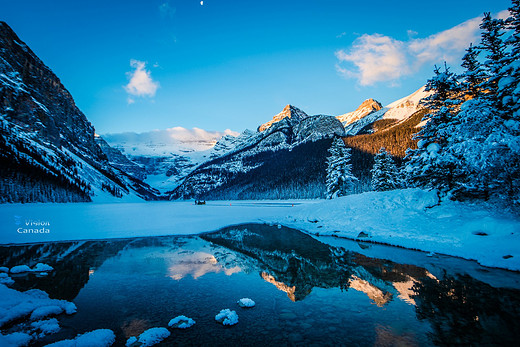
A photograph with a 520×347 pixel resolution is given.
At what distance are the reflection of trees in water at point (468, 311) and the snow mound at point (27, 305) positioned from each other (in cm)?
1076

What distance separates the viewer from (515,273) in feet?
33.1

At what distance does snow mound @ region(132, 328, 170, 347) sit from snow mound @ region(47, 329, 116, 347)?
1.64 ft

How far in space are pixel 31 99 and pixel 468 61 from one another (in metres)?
151

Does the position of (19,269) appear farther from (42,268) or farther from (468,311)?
(468,311)

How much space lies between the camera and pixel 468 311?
6969mm

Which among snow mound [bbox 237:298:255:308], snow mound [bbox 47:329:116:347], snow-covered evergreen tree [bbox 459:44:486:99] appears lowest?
snow mound [bbox 237:298:255:308]

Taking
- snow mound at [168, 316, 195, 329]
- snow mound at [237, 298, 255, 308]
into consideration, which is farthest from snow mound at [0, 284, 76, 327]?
snow mound at [237, 298, 255, 308]

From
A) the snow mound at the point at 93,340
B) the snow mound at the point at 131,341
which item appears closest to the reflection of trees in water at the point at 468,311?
the snow mound at the point at 131,341

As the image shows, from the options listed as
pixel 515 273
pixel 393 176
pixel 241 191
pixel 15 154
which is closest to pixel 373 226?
pixel 515 273

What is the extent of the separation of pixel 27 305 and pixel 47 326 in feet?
5.67

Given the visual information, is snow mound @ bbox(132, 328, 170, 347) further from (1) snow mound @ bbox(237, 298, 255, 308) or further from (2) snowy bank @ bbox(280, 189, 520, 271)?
(2) snowy bank @ bbox(280, 189, 520, 271)

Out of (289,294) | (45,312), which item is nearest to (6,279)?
(45,312)

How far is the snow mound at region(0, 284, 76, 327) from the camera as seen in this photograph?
258 inches

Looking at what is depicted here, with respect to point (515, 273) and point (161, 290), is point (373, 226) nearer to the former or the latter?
point (515, 273)
